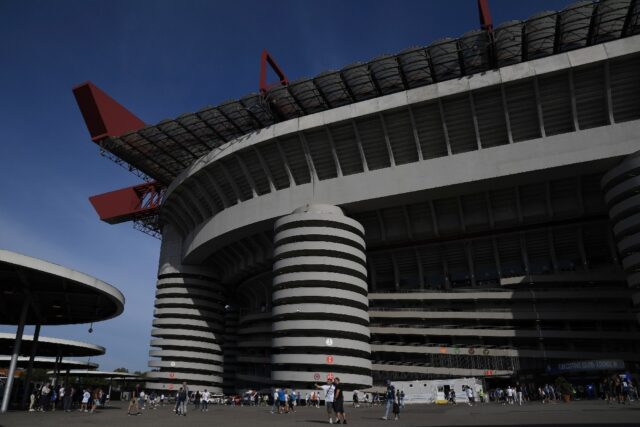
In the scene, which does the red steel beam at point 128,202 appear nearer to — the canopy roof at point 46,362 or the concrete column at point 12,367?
the canopy roof at point 46,362

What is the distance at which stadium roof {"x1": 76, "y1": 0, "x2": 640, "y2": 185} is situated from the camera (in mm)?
36781

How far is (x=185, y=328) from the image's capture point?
2330 inches

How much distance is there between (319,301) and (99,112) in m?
35.2

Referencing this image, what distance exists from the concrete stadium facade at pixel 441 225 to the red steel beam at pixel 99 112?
10.2 m

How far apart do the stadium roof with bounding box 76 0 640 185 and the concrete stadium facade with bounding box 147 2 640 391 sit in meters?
2.30

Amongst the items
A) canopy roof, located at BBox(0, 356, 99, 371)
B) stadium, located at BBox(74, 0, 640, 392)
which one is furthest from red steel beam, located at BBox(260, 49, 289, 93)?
canopy roof, located at BBox(0, 356, 99, 371)

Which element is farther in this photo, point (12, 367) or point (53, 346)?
point (53, 346)

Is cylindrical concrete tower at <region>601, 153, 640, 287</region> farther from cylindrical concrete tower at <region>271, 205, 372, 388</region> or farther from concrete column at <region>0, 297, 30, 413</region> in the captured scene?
concrete column at <region>0, 297, 30, 413</region>

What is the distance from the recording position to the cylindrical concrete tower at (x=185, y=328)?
56969 millimetres

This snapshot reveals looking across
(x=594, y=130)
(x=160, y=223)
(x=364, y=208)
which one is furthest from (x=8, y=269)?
(x=160, y=223)

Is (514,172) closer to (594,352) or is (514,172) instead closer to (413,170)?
(413,170)

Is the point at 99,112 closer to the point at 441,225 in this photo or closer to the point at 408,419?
the point at 441,225

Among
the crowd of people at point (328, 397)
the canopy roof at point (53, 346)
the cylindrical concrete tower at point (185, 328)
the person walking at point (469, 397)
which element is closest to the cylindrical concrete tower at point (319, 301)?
the crowd of people at point (328, 397)

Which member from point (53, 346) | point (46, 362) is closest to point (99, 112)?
point (53, 346)
